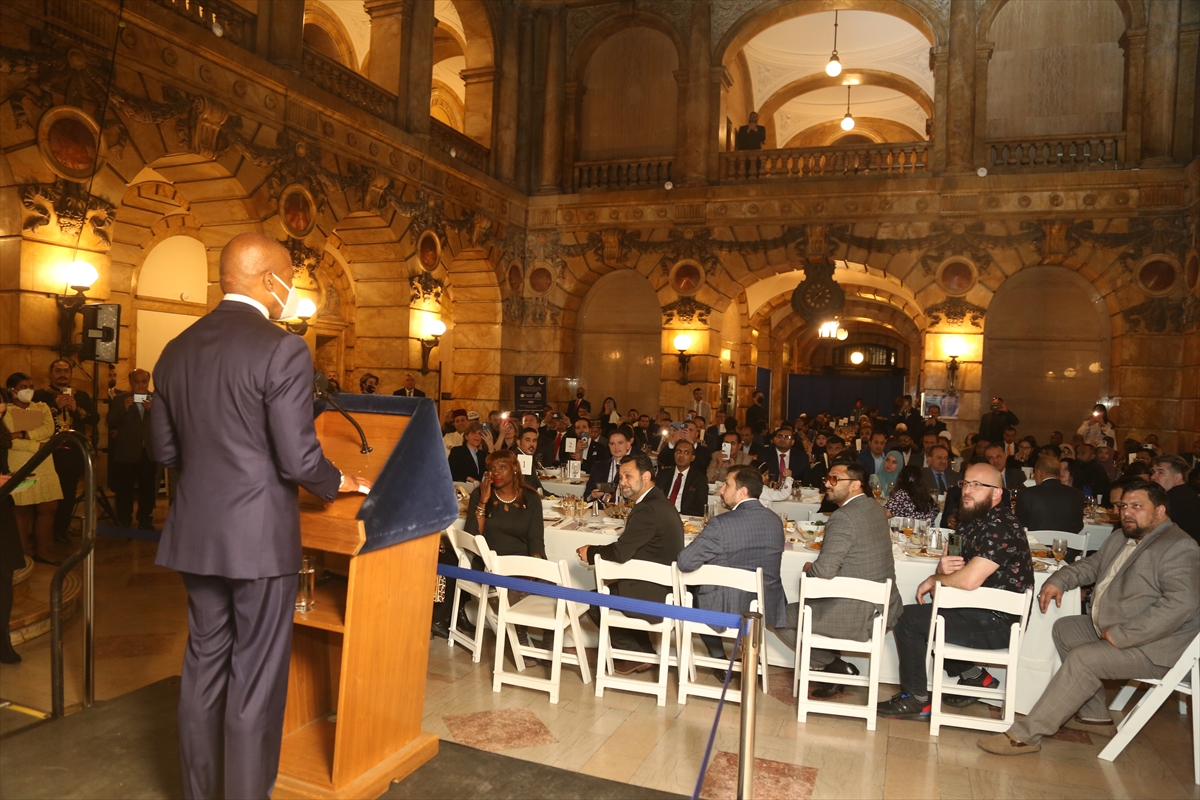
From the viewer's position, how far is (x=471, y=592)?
548 cm

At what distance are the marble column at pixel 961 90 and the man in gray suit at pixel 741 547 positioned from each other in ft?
38.4

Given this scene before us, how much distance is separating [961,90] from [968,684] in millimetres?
12650

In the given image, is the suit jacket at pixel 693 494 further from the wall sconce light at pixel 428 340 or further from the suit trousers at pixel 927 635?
the wall sconce light at pixel 428 340

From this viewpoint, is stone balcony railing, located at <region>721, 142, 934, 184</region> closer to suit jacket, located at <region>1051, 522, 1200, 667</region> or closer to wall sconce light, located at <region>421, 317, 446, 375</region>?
wall sconce light, located at <region>421, 317, 446, 375</region>

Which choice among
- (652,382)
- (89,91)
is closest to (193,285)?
(89,91)

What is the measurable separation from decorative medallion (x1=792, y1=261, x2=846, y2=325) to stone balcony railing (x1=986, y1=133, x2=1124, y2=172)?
339 centimetres

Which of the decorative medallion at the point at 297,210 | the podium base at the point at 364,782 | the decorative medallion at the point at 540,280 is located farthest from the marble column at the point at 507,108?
the podium base at the point at 364,782

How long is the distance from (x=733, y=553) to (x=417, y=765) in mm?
2295

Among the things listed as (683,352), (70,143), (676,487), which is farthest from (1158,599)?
(683,352)

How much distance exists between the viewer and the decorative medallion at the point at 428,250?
13.2m

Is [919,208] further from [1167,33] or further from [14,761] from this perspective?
[14,761]

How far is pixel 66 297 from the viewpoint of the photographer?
7781 mm

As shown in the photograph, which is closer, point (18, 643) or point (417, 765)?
point (417, 765)

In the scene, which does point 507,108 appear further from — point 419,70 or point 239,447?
point 239,447
